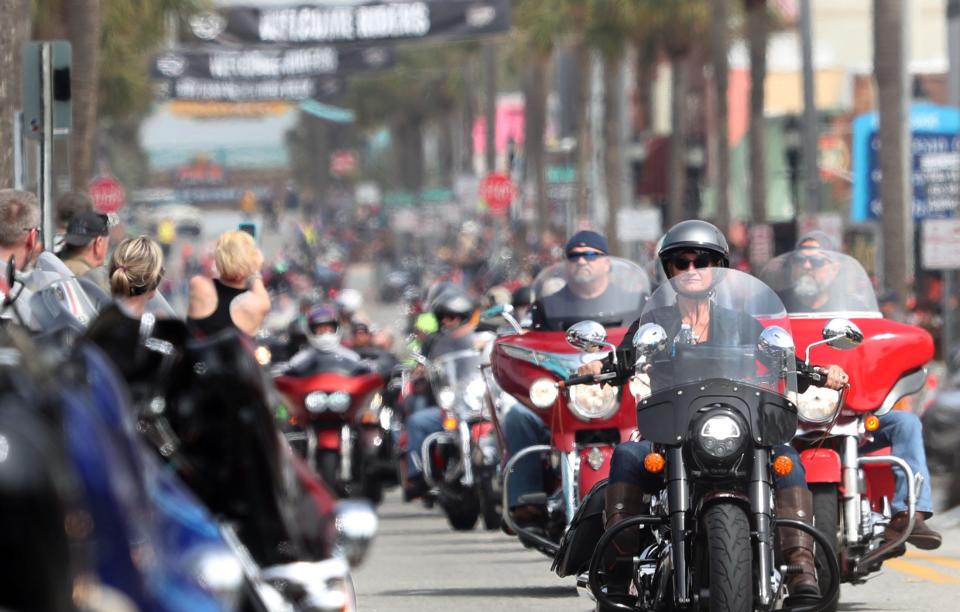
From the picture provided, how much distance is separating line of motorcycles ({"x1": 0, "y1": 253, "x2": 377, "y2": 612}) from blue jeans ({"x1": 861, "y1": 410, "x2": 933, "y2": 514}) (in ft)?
16.8

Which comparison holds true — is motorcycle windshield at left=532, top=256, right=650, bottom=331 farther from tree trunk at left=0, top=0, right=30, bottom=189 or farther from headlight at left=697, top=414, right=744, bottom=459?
tree trunk at left=0, top=0, right=30, bottom=189

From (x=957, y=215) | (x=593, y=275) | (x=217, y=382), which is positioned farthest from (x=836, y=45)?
(x=217, y=382)

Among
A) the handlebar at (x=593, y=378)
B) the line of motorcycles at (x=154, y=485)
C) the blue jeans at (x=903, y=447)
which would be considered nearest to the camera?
the line of motorcycles at (x=154, y=485)

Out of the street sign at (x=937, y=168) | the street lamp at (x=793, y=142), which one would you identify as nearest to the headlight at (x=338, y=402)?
→ the street sign at (x=937, y=168)

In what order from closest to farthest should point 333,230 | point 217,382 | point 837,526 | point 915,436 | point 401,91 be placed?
point 217,382
point 837,526
point 915,436
point 401,91
point 333,230

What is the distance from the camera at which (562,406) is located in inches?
438

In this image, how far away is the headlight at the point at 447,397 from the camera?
54.4 feet

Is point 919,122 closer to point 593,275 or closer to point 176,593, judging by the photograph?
point 593,275

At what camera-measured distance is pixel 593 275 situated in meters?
12.3

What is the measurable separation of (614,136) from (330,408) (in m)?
34.2

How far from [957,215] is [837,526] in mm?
16612

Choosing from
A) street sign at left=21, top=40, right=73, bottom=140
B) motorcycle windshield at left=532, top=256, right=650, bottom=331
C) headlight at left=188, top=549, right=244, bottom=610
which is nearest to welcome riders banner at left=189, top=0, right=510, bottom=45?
street sign at left=21, top=40, right=73, bottom=140

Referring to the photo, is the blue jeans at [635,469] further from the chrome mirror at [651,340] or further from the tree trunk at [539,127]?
the tree trunk at [539,127]

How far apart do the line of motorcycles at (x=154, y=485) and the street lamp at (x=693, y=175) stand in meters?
49.1
